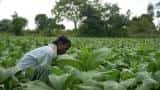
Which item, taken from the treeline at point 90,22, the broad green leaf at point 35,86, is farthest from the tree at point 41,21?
the broad green leaf at point 35,86

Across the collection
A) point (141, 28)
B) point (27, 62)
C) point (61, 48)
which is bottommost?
point (141, 28)

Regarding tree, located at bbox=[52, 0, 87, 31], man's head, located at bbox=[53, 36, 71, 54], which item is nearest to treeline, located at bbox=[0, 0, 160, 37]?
tree, located at bbox=[52, 0, 87, 31]

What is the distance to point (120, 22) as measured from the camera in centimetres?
6297

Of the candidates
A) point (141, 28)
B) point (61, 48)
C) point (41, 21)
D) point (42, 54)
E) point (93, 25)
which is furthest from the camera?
point (41, 21)

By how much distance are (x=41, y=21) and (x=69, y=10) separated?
459cm

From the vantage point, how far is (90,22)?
58.7m

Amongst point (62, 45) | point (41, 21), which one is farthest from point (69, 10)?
point (62, 45)

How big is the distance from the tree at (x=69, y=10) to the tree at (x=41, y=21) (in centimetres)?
198

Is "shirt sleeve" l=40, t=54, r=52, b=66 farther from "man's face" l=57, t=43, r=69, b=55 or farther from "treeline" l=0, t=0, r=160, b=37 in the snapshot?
"treeline" l=0, t=0, r=160, b=37

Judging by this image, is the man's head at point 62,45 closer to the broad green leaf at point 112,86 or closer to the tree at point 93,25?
the broad green leaf at point 112,86

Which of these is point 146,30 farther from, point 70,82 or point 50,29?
point 70,82

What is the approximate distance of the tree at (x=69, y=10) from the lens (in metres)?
69.9

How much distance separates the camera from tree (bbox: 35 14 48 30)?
67.9 meters

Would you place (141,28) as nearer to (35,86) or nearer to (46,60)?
(46,60)
